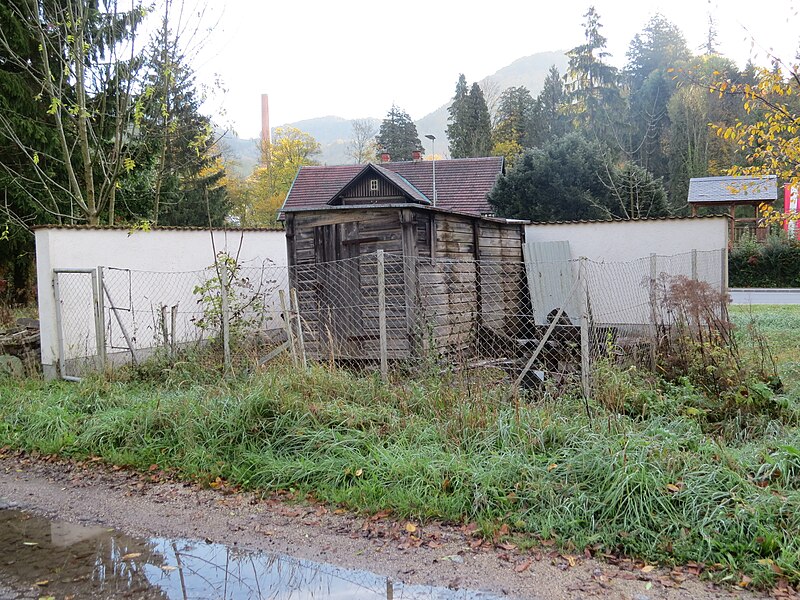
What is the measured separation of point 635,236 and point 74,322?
Result: 10.4 m

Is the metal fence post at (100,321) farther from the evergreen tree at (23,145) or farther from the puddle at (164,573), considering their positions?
the evergreen tree at (23,145)

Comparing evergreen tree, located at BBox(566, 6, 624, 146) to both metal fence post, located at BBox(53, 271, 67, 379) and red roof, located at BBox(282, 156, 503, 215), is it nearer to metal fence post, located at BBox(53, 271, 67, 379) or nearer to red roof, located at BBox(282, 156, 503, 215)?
red roof, located at BBox(282, 156, 503, 215)

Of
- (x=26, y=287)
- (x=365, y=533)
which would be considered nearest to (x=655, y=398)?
(x=365, y=533)

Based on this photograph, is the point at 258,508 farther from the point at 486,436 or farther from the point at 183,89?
the point at 183,89

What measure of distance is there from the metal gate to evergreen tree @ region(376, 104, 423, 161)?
47.1m

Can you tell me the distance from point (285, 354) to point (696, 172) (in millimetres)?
39918

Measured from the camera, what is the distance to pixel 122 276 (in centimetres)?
1048

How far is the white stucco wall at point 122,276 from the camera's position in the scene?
943 centimetres

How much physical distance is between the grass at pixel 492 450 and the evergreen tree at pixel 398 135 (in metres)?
50.0

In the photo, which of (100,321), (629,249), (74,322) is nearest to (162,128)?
(74,322)

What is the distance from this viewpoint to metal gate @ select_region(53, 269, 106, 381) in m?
9.24

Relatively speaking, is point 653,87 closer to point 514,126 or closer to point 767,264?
point 514,126

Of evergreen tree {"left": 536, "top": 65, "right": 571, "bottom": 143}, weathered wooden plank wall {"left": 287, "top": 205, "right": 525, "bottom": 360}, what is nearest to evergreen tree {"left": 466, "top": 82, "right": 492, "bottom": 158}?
evergreen tree {"left": 536, "top": 65, "right": 571, "bottom": 143}

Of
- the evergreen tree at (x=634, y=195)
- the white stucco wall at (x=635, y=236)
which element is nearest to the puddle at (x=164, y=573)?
the white stucco wall at (x=635, y=236)
